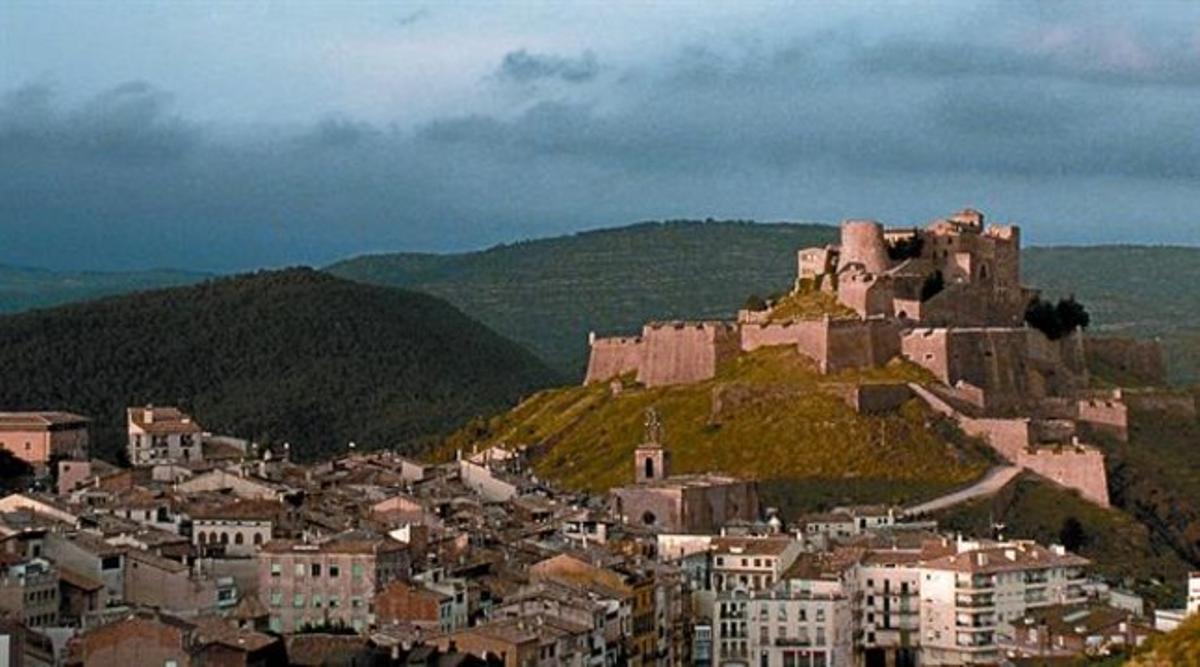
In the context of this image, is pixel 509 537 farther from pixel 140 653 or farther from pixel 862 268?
pixel 862 268

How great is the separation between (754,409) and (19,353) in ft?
210

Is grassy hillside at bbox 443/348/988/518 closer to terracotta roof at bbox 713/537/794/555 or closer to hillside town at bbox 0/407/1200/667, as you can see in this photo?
hillside town at bbox 0/407/1200/667

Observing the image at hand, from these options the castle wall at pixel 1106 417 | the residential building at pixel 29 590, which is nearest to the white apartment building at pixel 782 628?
the residential building at pixel 29 590

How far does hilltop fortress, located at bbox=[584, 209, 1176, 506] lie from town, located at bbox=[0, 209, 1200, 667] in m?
0.20

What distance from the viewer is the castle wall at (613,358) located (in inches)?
5605

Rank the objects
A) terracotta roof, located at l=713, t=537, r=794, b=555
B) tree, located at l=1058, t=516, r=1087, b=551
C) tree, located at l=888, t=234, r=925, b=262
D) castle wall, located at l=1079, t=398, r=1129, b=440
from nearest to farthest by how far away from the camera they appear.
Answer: terracotta roof, located at l=713, t=537, r=794, b=555 → tree, located at l=1058, t=516, r=1087, b=551 → castle wall, located at l=1079, t=398, r=1129, b=440 → tree, located at l=888, t=234, r=925, b=262

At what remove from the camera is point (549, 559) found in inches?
3324

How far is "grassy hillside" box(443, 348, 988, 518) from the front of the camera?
11600 centimetres

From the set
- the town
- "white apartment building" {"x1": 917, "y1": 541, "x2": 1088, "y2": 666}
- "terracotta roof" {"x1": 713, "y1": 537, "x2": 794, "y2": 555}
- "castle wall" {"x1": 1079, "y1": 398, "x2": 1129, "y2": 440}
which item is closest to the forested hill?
the town

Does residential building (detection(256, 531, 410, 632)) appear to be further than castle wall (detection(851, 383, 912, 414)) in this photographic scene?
No


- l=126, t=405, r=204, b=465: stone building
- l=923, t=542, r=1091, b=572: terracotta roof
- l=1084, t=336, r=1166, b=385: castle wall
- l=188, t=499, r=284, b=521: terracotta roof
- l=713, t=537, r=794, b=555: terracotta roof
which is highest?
l=1084, t=336, r=1166, b=385: castle wall

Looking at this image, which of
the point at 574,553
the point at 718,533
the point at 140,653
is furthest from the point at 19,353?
the point at 140,653

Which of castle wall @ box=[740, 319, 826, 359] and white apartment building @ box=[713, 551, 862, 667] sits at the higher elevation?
castle wall @ box=[740, 319, 826, 359]

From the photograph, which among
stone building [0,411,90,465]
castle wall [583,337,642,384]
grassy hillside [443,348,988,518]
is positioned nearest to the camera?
stone building [0,411,90,465]
